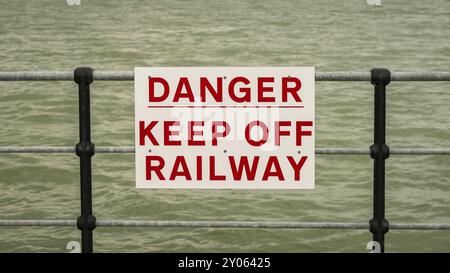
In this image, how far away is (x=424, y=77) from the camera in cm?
604

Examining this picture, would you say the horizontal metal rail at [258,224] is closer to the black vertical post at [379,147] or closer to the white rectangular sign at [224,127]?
the black vertical post at [379,147]

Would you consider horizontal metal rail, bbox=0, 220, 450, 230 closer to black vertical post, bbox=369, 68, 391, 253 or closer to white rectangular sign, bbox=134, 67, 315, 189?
black vertical post, bbox=369, 68, 391, 253

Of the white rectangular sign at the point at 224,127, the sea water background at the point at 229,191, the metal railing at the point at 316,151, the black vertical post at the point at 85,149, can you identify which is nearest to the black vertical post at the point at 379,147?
the metal railing at the point at 316,151

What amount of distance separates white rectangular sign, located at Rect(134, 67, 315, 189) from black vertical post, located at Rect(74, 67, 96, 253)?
0.29 meters

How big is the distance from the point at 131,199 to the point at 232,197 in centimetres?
140

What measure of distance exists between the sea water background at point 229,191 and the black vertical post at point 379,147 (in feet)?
17.3

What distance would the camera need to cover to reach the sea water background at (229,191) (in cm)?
1196

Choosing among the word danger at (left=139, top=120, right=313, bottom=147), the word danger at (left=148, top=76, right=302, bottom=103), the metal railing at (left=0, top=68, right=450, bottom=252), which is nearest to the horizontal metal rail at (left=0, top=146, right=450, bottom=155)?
the metal railing at (left=0, top=68, right=450, bottom=252)

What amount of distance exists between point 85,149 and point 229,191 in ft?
26.0

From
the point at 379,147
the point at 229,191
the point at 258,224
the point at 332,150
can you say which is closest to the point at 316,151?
the point at 332,150

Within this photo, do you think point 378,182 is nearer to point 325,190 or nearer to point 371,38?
point 325,190

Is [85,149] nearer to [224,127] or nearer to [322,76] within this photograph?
[224,127]
